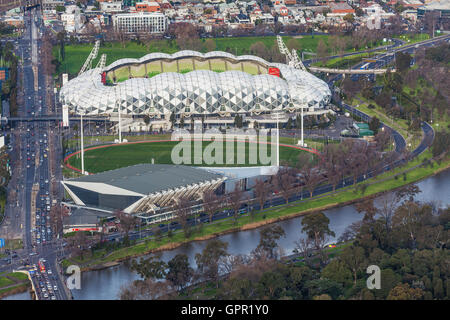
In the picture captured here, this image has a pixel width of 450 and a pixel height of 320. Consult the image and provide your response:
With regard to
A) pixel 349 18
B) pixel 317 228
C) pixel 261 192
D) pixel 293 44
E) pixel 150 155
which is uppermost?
pixel 349 18

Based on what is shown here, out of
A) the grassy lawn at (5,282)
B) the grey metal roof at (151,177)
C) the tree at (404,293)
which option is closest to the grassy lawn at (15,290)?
the grassy lawn at (5,282)

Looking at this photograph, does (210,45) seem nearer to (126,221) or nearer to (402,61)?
(402,61)

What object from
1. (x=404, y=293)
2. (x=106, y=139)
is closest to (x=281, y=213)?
(x=404, y=293)

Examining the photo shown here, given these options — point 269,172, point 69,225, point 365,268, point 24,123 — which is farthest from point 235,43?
point 365,268

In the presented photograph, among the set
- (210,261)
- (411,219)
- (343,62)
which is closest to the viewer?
(210,261)

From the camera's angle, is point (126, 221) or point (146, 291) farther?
point (126, 221)

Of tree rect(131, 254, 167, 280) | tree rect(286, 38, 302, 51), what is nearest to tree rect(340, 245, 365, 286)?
tree rect(131, 254, 167, 280)
